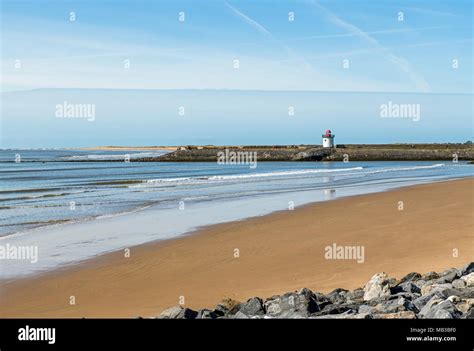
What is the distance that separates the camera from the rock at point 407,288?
8.03 m

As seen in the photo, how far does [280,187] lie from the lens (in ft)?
107

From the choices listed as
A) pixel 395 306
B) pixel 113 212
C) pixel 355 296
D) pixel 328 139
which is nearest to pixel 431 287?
pixel 355 296

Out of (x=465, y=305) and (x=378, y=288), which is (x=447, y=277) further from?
(x=465, y=305)

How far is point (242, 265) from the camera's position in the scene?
1180 cm

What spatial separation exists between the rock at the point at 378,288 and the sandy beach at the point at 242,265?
1.57 metres

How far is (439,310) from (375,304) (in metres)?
1.34

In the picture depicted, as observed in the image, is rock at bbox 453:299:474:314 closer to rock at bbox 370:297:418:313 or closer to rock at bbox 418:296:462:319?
rock at bbox 418:296:462:319

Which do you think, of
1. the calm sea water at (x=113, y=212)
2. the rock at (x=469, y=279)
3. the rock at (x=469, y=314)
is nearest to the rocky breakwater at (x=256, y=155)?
the calm sea water at (x=113, y=212)

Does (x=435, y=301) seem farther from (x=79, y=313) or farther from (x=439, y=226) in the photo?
(x=439, y=226)

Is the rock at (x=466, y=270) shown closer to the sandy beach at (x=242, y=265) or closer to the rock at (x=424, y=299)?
the rock at (x=424, y=299)

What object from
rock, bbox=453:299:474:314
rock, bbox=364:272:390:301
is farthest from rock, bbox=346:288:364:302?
rock, bbox=453:299:474:314

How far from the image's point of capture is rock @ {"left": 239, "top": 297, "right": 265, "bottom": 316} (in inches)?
287
